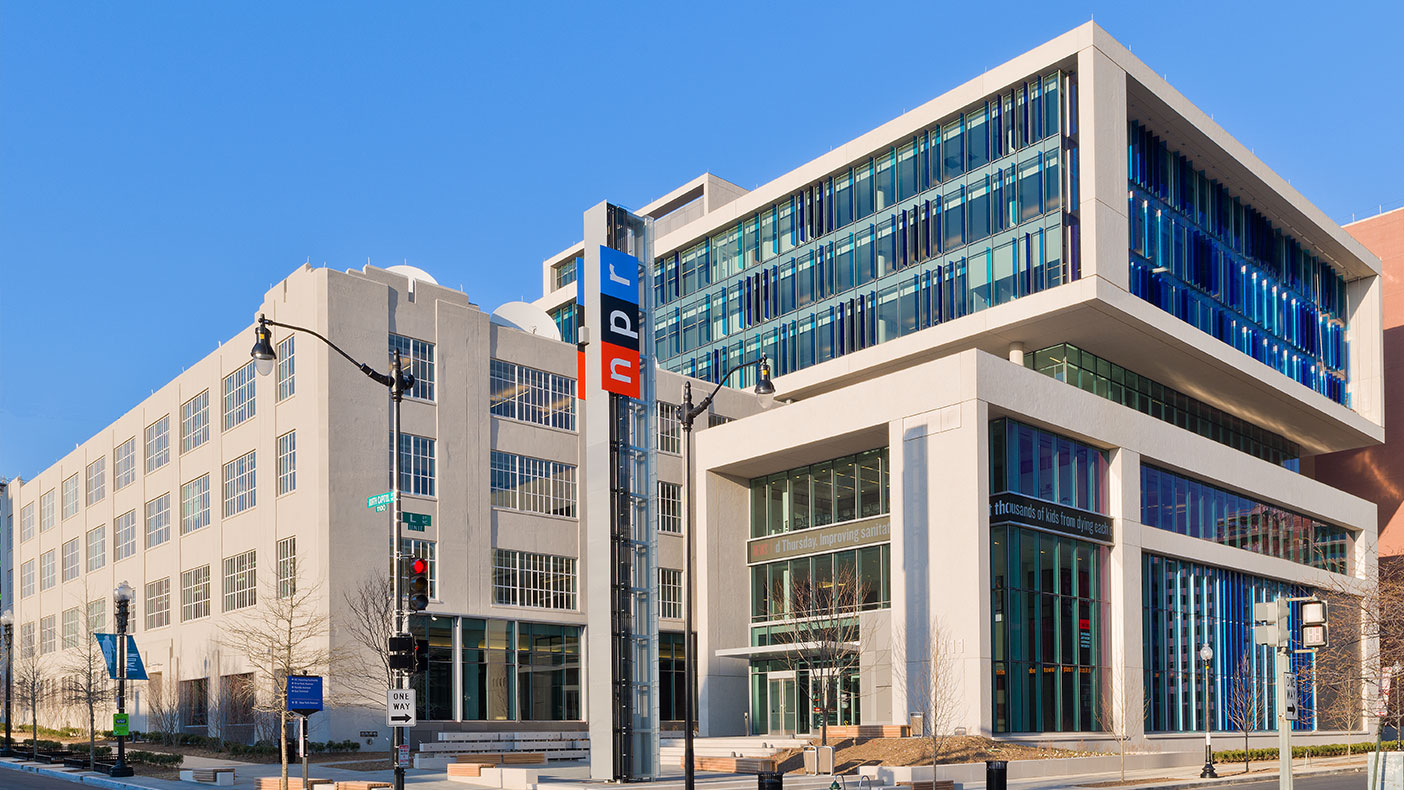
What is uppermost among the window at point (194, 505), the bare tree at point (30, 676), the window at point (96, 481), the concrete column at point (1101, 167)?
the concrete column at point (1101, 167)

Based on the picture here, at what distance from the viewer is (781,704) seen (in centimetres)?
5191

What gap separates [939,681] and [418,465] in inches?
804

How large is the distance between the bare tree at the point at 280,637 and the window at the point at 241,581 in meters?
1.26

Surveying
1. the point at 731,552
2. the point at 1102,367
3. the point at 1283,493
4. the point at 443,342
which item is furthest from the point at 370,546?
the point at 1283,493

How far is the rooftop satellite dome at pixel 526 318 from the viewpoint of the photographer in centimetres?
6034

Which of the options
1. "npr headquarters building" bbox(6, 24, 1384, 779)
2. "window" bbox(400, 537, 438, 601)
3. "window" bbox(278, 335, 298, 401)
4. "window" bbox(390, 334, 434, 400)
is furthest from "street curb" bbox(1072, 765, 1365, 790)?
"window" bbox(278, 335, 298, 401)

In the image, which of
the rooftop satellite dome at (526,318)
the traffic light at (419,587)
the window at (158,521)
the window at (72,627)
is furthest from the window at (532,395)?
the window at (72,627)

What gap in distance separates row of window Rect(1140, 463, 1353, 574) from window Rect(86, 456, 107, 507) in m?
52.2

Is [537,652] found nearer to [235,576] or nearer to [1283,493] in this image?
[235,576]

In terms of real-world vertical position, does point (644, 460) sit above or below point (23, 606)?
above

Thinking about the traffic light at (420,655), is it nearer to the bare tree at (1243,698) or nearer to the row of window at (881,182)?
the row of window at (881,182)

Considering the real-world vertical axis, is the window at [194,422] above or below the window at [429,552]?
above

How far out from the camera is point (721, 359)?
65.4 meters

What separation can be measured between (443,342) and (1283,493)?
39315mm
